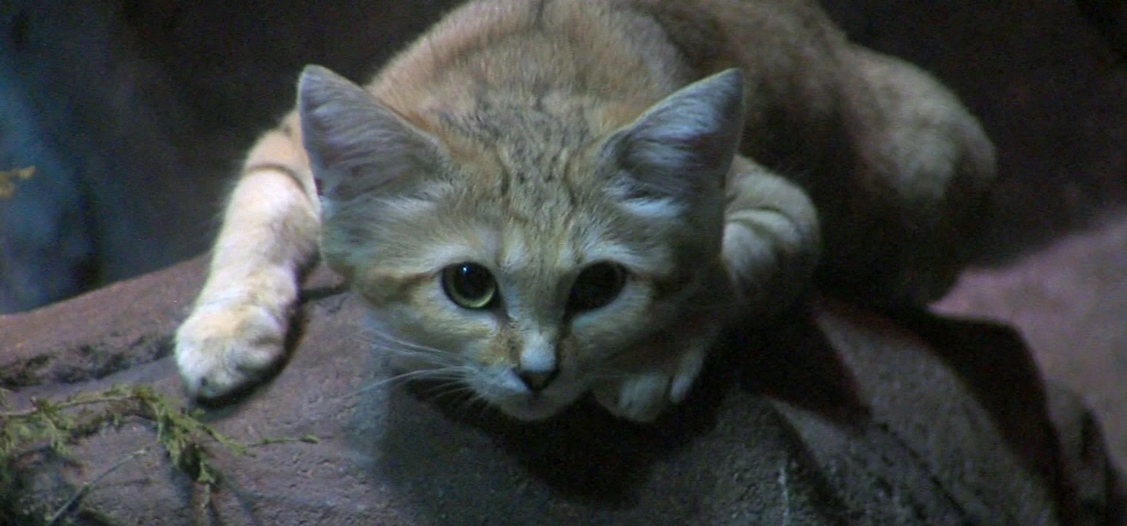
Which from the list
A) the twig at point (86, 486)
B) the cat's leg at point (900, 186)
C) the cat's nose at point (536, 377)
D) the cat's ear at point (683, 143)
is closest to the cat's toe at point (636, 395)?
the cat's nose at point (536, 377)

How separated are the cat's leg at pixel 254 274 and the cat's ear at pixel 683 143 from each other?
34.6 inches

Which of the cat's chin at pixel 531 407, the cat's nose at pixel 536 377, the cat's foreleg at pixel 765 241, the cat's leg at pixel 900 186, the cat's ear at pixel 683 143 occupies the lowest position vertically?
the cat's leg at pixel 900 186

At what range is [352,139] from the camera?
2113mm

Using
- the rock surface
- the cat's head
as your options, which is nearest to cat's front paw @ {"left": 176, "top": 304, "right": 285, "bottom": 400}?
the cat's head

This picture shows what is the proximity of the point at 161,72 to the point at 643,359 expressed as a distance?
2.44 m

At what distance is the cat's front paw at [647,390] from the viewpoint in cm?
227

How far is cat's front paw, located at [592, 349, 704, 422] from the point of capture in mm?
2270

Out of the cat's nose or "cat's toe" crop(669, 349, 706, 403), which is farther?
"cat's toe" crop(669, 349, 706, 403)

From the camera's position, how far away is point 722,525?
2.29m

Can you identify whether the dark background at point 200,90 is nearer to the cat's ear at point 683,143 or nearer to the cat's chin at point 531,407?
the cat's ear at point 683,143

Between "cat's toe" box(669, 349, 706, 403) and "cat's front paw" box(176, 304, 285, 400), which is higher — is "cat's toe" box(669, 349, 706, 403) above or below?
above

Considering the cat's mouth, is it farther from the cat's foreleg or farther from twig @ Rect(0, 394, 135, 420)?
twig @ Rect(0, 394, 135, 420)

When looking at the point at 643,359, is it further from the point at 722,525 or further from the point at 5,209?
the point at 5,209

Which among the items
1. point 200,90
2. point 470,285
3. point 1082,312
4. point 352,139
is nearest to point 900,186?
point 1082,312
